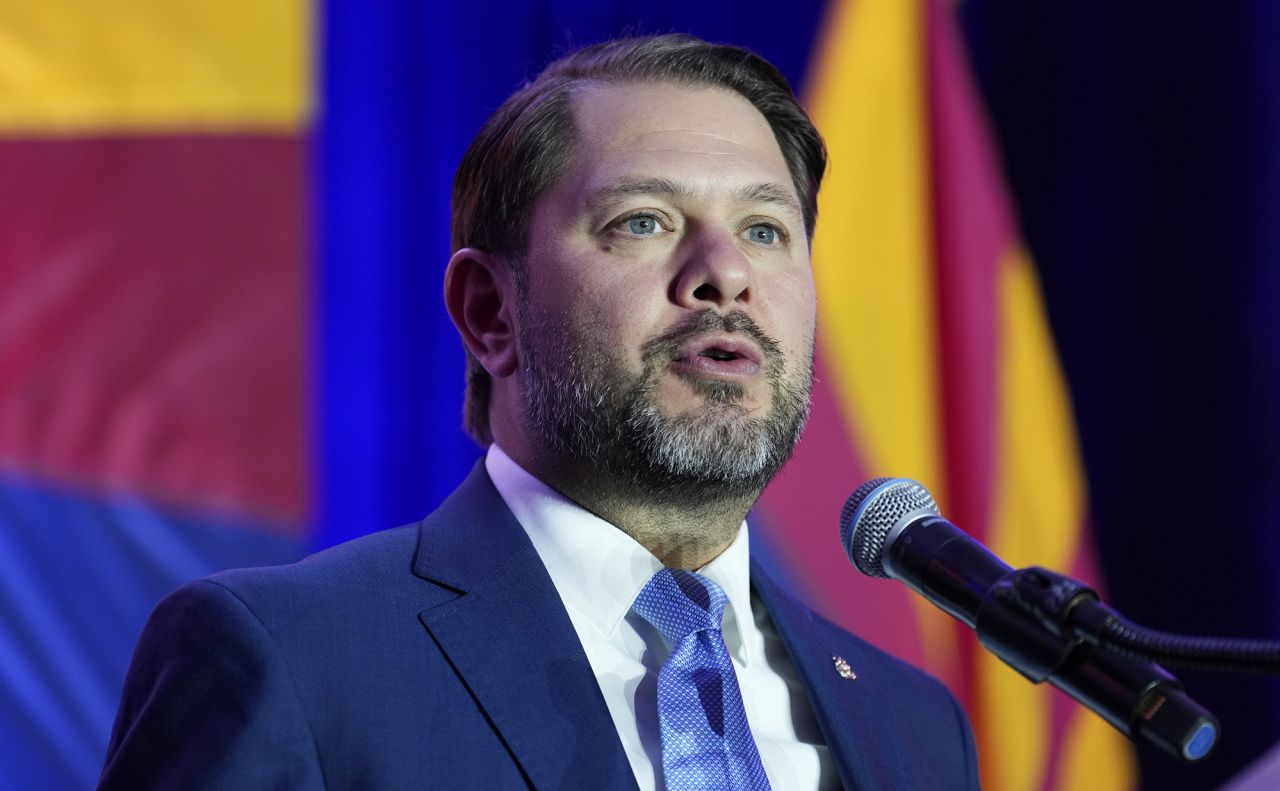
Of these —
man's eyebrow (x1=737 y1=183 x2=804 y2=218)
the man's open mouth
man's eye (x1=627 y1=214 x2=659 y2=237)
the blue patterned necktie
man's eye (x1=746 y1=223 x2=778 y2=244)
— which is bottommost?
the blue patterned necktie

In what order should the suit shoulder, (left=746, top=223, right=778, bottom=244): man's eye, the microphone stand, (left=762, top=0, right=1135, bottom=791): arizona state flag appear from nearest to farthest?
the microphone stand
the suit shoulder
(left=746, top=223, right=778, bottom=244): man's eye
(left=762, top=0, right=1135, bottom=791): arizona state flag

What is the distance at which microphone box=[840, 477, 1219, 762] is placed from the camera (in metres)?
0.97

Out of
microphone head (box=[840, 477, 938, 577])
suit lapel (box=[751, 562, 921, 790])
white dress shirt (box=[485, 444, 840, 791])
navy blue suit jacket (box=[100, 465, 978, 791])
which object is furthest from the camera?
suit lapel (box=[751, 562, 921, 790])

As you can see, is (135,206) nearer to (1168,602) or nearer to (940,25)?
(940,25)

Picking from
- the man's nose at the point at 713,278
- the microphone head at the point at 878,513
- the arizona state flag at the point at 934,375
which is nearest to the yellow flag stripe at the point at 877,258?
the arizona state flag at the point at 934,375

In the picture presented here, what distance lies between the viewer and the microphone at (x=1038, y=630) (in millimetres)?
970

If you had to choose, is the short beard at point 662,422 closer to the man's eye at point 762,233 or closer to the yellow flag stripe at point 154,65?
the man's eye at point 762,233

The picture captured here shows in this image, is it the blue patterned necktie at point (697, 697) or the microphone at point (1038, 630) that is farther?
the blue patterned necktie at point (697, 697)

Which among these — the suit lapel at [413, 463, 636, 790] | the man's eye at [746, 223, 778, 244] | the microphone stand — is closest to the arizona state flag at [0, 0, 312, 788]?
the suit lapel at [413, 463, 636, 790]

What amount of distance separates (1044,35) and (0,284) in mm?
2472

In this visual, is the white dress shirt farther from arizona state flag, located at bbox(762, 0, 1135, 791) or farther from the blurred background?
arizona state flag, located at bbox(762, 0, 1135, 791)

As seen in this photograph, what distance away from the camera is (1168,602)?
3.23 m

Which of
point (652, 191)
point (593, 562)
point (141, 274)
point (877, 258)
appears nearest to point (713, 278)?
point (652, 191)

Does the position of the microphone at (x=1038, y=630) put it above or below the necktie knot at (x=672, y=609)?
above
